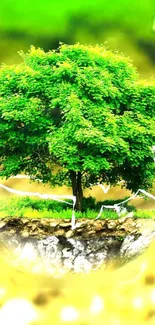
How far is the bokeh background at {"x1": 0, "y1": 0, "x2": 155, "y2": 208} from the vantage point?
1.08 metres

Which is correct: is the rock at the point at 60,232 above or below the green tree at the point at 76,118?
below

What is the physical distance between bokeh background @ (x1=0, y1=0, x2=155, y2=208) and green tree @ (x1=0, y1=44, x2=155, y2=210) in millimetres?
21

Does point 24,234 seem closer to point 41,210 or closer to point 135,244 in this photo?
→ point 41,210

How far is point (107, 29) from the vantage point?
A: 1.09 m

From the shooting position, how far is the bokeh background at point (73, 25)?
42.6 inches

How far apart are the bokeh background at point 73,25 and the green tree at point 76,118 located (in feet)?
0.07

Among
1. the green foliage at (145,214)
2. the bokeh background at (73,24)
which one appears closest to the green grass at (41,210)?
the green foliage at (145,214)

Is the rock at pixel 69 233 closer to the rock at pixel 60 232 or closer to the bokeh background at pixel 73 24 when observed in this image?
the rock at pixel 60 232

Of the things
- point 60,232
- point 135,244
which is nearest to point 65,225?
point 60,232

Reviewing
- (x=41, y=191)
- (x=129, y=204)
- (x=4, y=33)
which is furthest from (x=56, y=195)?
(x=4, y=33)

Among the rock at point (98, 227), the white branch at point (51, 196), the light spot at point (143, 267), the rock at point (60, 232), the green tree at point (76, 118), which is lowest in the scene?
the light spot at point (143, 267)

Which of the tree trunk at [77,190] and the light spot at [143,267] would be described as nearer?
the tree trunk at [77,190]

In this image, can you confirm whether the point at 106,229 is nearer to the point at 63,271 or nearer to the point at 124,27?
the point at 63,271

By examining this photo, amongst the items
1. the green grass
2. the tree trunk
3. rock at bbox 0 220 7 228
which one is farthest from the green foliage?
rock at bbox 0 220 7 228
